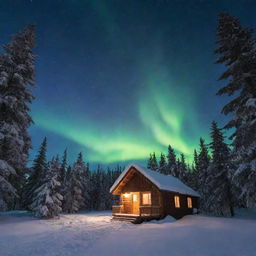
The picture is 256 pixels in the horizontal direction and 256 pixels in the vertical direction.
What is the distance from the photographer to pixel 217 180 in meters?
24.2

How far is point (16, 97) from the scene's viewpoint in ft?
48.3

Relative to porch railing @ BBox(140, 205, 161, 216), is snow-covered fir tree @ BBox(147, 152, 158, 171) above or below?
above

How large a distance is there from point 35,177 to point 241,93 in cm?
3454

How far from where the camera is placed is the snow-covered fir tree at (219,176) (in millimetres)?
23531

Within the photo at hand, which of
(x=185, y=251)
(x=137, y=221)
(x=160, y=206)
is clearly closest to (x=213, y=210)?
(x=160, y=206)

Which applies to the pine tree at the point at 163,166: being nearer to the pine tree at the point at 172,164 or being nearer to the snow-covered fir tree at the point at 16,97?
the pine tree at the point at 172,164

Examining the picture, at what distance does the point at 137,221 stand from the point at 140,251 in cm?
973

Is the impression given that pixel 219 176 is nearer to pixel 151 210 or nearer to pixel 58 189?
pixel 151 210

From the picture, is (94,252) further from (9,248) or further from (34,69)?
(34,69)

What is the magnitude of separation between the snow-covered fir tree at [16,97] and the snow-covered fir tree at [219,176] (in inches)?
907

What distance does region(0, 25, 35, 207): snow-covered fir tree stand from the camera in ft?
43.7

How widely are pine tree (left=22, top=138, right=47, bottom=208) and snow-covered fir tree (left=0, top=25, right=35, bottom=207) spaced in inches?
655

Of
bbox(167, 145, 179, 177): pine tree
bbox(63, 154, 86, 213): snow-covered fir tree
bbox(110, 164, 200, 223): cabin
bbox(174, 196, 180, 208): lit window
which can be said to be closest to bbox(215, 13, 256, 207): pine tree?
bbox(110, 164, 200, 223): cabin

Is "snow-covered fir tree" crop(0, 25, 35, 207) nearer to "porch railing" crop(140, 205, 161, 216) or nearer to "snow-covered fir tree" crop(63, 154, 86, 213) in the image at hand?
"porch railing" crop(140, 205, 161, 216)
